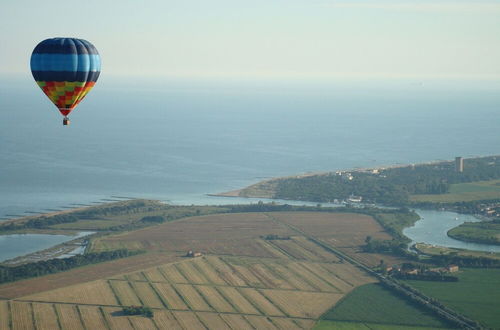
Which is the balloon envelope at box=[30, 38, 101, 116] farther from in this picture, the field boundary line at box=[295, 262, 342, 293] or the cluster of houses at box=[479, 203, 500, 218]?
the cluster of houses at box=[479, 203, 500, 218]

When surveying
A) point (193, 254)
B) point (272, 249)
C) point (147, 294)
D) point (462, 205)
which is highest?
point (462, 205)

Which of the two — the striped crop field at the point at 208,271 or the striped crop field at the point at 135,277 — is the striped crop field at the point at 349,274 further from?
the striped crop field at the point at 135,277

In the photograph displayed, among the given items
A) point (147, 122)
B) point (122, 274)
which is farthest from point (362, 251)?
point (147, 122)

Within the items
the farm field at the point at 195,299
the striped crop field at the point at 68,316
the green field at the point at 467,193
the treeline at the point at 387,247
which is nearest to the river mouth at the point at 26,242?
the farm field at the point at 195,299

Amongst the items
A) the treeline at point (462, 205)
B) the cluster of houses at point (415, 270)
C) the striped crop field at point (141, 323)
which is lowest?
the striped crop field at point (141, 323)

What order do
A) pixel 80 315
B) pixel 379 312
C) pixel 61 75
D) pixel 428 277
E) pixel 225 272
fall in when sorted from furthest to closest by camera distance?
pixel 225 272 < pixel 428 277 < pixel 379 312 < pixel 80 315 < pixel 61 75

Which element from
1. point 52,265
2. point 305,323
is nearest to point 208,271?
point 52,265

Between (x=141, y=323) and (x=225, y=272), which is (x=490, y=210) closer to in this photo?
(x=225, y=272)
